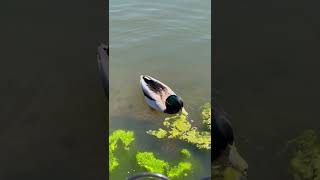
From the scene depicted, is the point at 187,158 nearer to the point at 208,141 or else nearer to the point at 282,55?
the point at 208,141

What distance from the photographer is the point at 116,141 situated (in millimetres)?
3332

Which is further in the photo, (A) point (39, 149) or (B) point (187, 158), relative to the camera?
(B) point (187, 158)

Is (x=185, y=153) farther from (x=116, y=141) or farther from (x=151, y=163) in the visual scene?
(x=116, y=141)

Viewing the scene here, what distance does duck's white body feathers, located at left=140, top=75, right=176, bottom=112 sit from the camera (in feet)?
14.4

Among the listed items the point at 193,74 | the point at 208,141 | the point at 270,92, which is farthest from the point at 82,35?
the point at 193,74

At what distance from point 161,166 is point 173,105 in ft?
3.72

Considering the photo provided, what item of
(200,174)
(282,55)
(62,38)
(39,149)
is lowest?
(200,174)

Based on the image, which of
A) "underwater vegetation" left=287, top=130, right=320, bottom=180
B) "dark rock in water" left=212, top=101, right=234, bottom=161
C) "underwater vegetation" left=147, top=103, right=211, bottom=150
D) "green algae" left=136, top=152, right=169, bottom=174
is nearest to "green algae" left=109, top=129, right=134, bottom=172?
"green algae" left=136, top=152, right=169, bottom=174

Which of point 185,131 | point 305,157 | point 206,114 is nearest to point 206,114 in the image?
point 206,114

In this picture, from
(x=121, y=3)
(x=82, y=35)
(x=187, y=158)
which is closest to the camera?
(x=82, y=35)

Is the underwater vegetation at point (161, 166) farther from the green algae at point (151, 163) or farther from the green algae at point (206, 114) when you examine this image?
the green algae at point (206, 114)

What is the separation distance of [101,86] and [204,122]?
6.87 feet

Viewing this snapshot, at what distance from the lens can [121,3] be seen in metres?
4.50

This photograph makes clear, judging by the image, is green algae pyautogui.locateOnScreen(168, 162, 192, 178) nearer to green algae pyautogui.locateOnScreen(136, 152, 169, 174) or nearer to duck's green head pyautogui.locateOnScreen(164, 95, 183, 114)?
green algae pyautogui.locateOnScreen(136, 152, 169, 174)
